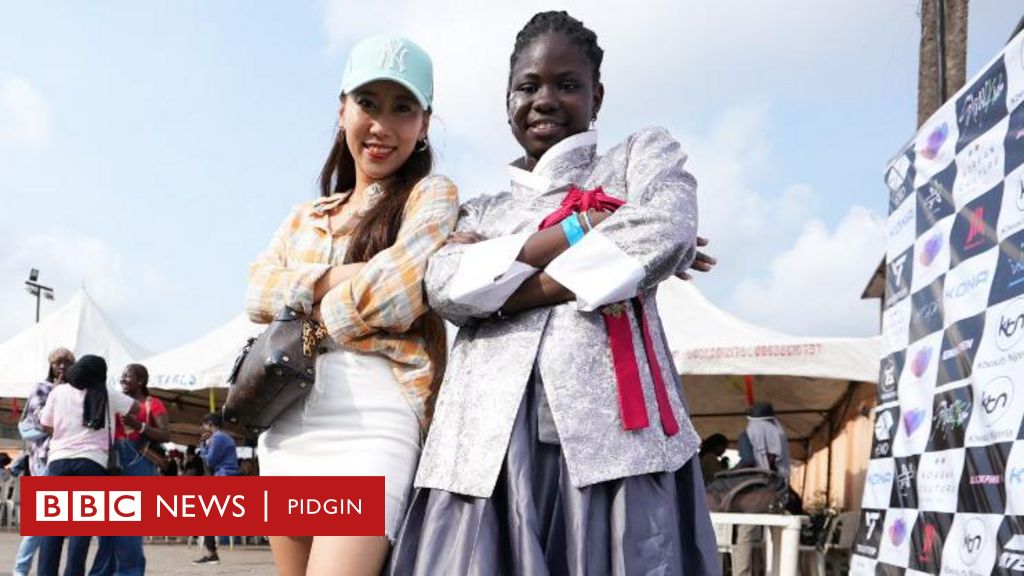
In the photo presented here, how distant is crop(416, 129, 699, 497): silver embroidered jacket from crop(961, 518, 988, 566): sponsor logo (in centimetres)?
272

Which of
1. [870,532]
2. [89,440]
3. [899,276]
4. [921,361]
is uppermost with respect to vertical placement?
[899,276]

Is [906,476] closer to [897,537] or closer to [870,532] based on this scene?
[897,537]

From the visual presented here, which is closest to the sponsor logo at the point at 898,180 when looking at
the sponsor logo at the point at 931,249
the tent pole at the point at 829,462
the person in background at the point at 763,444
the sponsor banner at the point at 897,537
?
the sponsor logo at the point at 931,249

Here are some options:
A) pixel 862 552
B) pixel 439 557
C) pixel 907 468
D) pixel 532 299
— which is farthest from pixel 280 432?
pixel 862 552

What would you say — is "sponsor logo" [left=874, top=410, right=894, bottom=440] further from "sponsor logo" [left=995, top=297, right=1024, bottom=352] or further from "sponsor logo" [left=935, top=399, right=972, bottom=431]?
"sponsor logo" [left=995, top=297, right=1024, bottom=352]

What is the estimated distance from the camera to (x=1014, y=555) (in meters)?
3.60

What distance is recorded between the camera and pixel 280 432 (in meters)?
1.91

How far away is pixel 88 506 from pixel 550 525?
192cm

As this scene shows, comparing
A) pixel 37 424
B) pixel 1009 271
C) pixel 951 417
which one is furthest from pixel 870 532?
pixel 37 424

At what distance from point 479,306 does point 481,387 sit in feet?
0.47

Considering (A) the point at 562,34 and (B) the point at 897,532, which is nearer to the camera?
(A) the point at 562,34

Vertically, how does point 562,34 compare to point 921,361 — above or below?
above

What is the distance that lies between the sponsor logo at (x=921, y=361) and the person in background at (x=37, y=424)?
4970mm

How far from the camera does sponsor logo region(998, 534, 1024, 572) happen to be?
3.53 metres
